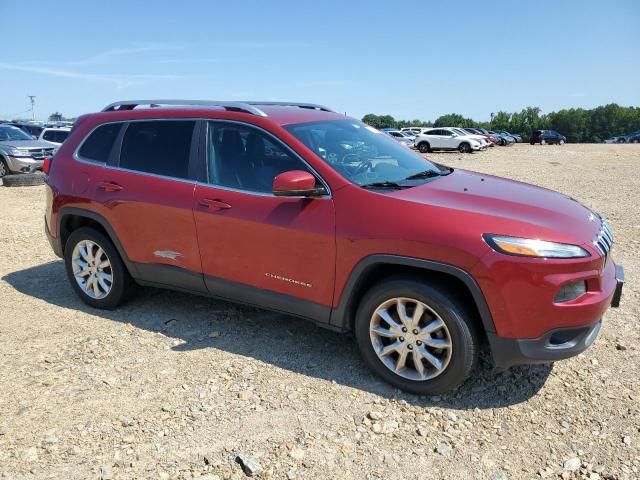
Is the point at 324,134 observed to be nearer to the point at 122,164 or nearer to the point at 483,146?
the point at 122,164

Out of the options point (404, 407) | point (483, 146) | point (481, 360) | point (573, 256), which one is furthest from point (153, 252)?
point (483, 146)

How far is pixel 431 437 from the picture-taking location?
2949 mm

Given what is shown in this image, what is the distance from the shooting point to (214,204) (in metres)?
3.87

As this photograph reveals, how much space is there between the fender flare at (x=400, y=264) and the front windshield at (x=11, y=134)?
16.4 metres

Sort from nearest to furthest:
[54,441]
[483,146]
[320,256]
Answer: [54,441], [320,256], [483,146]

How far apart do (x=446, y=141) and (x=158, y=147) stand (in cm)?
3262

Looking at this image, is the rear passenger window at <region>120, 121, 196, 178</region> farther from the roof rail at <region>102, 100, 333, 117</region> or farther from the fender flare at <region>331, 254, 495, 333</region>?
the fender flare at <region>331, 254, 495, 333</region>

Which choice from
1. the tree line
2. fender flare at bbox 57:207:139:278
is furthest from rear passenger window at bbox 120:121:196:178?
the tree line

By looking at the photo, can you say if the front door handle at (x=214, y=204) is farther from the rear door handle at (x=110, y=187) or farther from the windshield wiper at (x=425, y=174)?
the windshield wiper at (x=425, y=174)

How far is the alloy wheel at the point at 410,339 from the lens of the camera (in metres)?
3.19

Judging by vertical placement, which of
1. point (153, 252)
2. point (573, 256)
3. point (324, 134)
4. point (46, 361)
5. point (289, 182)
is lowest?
point (46, 361)

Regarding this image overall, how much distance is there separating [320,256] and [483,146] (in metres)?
34.6

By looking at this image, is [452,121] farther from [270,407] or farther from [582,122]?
[270,407]

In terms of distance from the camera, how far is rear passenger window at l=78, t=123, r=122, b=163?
461 centimetres
